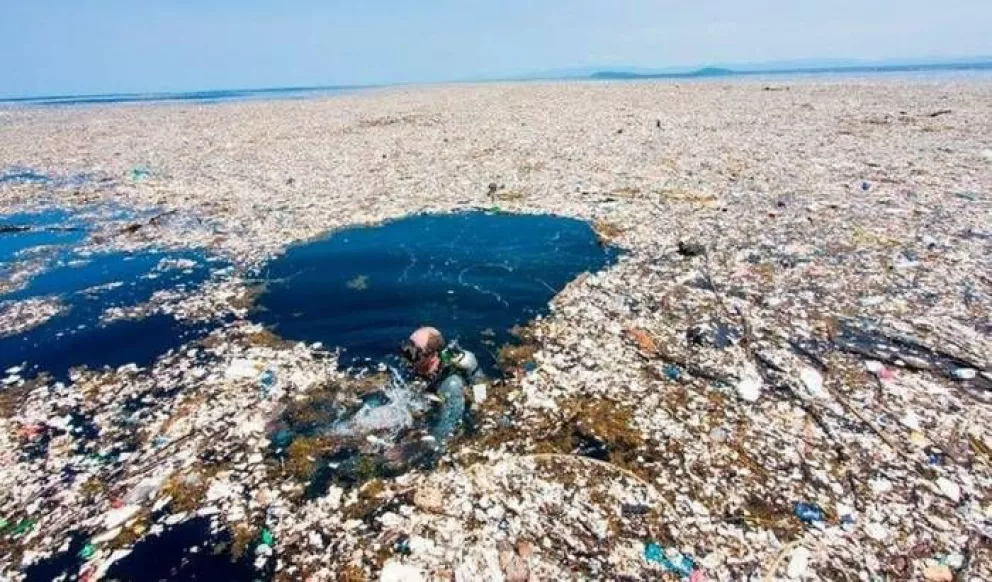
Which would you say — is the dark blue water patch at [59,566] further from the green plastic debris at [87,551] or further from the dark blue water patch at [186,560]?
the dark blue water patch at [186,560]

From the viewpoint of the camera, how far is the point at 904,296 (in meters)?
7.23

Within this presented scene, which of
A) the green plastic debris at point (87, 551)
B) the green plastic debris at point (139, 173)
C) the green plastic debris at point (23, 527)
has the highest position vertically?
the green plastic debris at point (139, 173)

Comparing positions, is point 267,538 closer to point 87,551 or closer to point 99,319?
point 87,551

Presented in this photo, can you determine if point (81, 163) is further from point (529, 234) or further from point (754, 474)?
point (754, 474)

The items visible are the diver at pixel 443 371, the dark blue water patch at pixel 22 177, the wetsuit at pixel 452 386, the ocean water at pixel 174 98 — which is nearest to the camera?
the wetsuit at pixel 452 386

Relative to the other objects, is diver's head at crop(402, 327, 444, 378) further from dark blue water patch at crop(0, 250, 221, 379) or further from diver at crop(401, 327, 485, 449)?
dark blue water patch at crop(0, 250, 221, 379)

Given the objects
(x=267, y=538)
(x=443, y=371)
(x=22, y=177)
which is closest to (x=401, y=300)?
(x=443, y=371)

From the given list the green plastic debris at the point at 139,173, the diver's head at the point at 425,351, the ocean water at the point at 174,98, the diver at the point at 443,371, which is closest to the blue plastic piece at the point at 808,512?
the diver at the point at 443,371

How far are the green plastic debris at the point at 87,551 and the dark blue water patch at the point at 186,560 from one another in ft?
0.81

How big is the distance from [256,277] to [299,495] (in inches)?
214

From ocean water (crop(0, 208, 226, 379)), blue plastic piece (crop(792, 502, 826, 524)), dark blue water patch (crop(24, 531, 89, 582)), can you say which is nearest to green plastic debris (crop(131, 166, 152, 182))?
ocean water (crop(0, 208, 226, 379))

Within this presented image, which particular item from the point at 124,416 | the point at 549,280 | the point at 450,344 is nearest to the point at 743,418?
the point at 450,344

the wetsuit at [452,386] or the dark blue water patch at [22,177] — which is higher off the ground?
the dark blue water patch at [22,177]

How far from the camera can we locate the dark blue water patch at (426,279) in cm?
697
